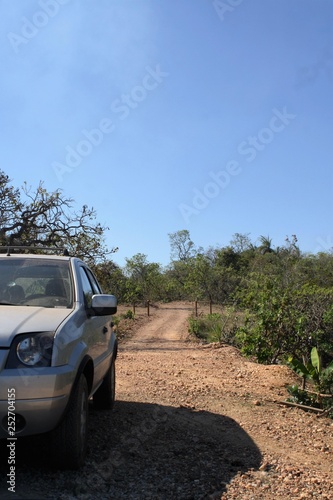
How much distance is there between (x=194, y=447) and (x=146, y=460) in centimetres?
62

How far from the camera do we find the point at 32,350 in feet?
10.8

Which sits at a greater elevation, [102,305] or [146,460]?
[102,305]

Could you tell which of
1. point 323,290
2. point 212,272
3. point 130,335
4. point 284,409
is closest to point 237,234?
point 212,272

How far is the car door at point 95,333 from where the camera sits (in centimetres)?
423

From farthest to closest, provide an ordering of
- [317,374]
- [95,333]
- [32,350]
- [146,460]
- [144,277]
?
[144,277] < [317,374] < [95,333] < [146,460] < [32,350]

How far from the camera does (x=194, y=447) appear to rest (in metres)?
4.57

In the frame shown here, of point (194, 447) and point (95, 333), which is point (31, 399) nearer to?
point (95, 333)

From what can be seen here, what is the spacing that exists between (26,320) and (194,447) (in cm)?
212

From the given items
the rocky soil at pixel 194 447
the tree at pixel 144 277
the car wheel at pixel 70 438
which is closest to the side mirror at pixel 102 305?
the car wheel at pixel 70 438

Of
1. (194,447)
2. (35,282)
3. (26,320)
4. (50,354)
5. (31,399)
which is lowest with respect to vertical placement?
(194,447)

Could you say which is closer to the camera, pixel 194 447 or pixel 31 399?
pixel 31 399

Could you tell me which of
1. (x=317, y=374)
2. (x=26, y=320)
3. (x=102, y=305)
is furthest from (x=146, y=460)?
(x=317, y=374)

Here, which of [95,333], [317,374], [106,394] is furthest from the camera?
[317,374]

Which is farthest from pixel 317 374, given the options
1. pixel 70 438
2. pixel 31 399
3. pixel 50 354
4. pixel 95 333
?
pixel 31 399
